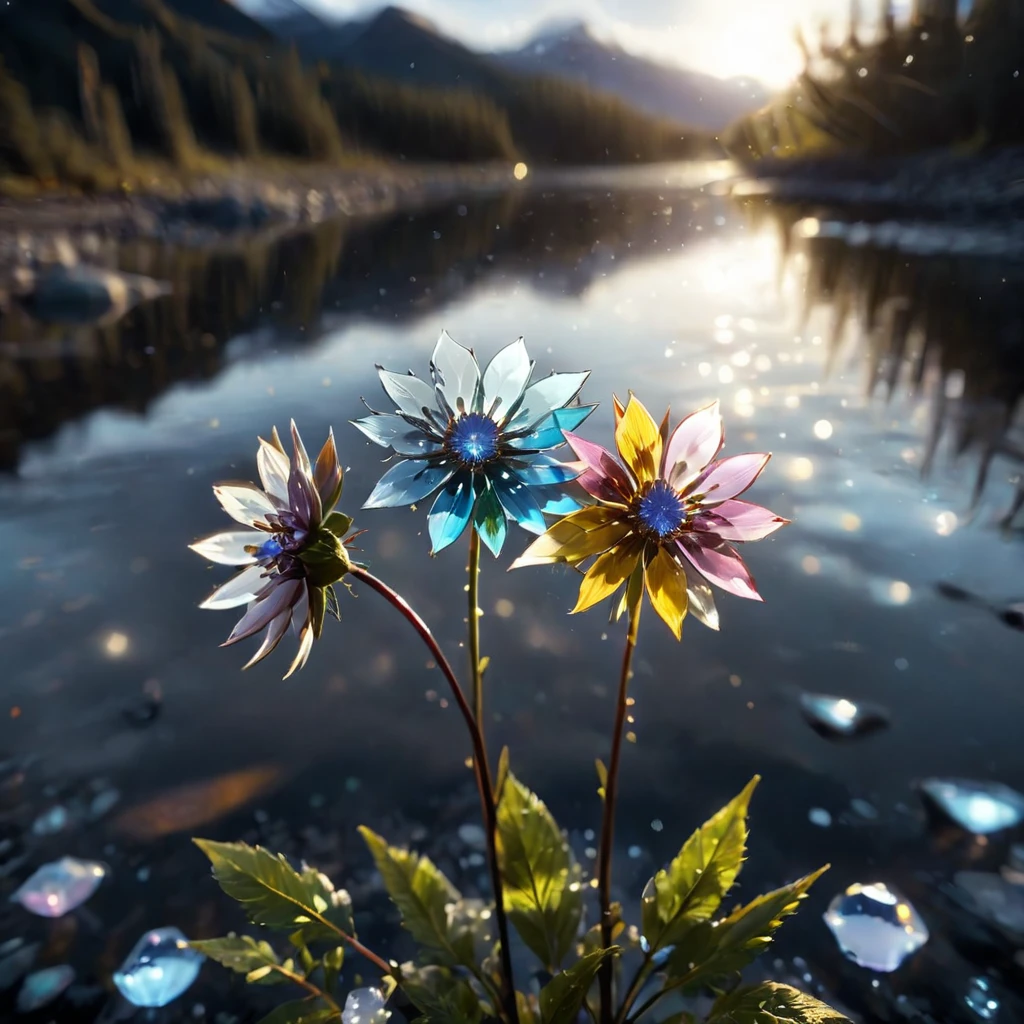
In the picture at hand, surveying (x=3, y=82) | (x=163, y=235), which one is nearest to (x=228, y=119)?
(x=3, y=82)

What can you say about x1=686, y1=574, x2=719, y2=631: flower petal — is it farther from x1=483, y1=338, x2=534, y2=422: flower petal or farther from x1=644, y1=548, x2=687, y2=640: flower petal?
x1=483, y1=338, x2=534, y2=422: flower petal

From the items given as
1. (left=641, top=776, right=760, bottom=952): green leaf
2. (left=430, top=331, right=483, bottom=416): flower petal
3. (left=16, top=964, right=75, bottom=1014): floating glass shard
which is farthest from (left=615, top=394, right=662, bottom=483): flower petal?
(left=16, top=964, right=75, bottom=1014): floating glass shard

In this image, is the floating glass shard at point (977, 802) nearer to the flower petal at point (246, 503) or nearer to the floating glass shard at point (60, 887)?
the flower petal at point (246, 503)

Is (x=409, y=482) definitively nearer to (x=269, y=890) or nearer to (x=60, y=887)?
(x=269, y=890)

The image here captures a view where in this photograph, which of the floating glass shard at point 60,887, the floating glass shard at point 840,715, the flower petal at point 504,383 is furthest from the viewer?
the floating glass shard at point 840,715

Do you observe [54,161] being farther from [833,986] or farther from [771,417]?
[833,986]

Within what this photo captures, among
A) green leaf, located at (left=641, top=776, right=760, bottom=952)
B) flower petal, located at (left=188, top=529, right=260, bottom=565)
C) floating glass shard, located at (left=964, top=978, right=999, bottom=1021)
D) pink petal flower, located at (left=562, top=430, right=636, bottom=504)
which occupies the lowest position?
floating glass shard, located at (left=964, top=978, right=999, bottom=1021)

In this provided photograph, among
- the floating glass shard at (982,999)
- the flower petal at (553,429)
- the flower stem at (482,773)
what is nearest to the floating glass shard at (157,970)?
the flower stem at (482,773)
